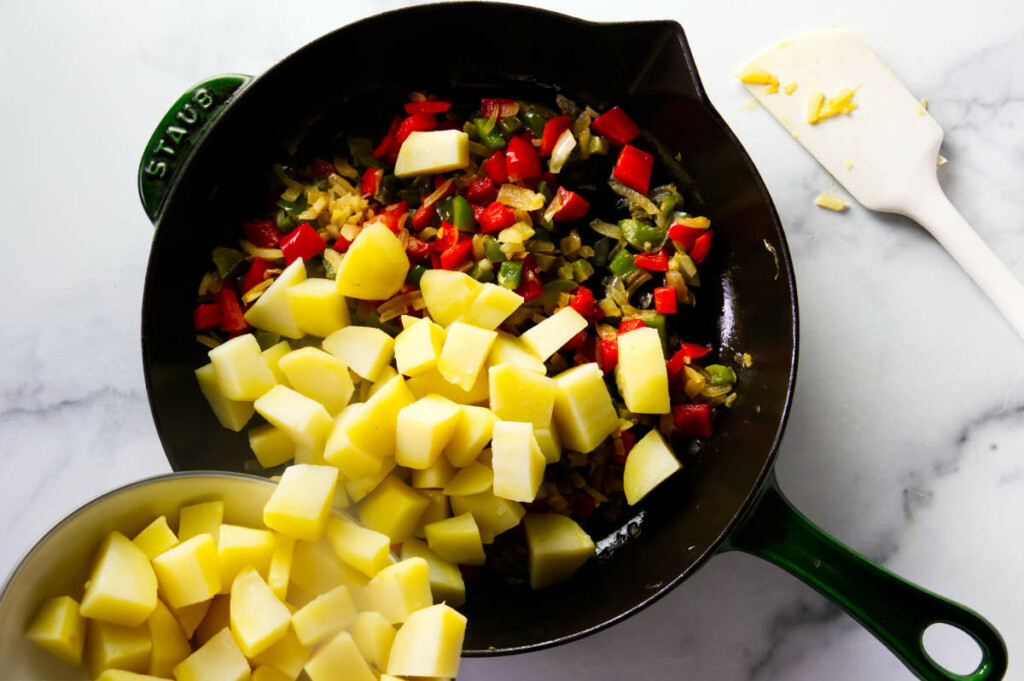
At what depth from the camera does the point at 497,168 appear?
74.0 inches

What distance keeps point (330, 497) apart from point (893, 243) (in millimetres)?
1476

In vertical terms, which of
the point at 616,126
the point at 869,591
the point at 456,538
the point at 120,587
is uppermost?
the point at 616,126

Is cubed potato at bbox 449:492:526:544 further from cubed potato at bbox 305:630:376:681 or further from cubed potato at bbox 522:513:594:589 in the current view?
cubed potato at bbox 305:630:376:681

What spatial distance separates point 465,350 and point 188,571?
0.65m

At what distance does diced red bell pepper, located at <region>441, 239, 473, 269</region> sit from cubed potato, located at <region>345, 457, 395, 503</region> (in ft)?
1.46

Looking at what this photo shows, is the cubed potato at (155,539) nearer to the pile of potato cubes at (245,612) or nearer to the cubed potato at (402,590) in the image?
the pile of potato cubes at (245,612)

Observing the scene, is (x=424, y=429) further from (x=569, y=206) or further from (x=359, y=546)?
(x=569, y=206)

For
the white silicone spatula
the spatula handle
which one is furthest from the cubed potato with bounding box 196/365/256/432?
the spatula handle

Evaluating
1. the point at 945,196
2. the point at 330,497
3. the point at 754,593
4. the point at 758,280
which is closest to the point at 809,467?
the point at 754,593

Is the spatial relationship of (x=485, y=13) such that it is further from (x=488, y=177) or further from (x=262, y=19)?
(x=262, y=19)

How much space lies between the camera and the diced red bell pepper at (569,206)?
185cm

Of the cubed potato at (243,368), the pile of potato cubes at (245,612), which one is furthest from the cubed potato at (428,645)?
the cubed potato at (243,368)

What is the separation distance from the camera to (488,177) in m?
1.89

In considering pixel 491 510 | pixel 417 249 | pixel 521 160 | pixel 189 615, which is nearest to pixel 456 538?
pixel 491 510
